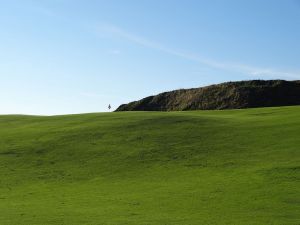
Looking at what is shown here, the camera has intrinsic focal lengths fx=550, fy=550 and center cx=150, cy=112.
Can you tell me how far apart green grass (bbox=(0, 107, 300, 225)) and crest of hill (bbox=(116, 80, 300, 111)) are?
1639 centimetres

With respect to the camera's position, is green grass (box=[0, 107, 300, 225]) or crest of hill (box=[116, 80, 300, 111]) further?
crest of hill (box=[116, 80, 300, 111])

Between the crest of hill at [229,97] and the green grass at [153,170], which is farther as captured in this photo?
the crest of hill at [229,97]

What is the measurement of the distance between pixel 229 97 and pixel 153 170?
123 feet

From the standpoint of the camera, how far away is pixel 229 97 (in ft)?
216

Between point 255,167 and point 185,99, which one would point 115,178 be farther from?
point 185,99

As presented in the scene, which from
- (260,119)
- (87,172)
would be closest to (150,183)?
(87,172)

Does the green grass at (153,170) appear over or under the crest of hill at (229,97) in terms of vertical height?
under

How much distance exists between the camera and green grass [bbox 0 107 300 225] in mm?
20609

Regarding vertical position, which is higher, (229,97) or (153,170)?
(229,97)

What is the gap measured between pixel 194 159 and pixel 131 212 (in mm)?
11509

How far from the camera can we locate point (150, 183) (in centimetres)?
2727

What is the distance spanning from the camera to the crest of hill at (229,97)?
64.0m

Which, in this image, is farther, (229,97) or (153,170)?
(229,97)

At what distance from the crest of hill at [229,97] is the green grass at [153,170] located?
16388 millimetres
